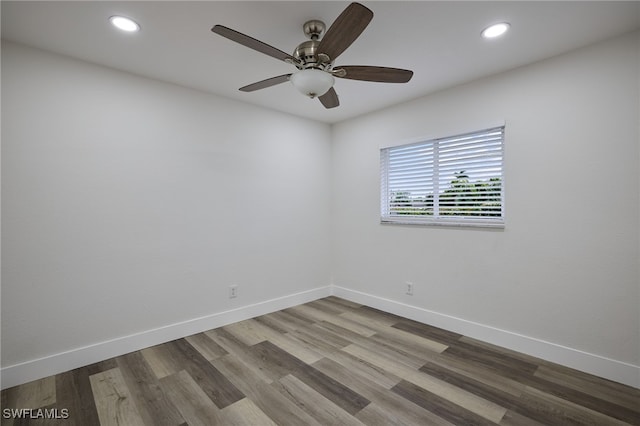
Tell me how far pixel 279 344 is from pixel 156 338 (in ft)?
3.75

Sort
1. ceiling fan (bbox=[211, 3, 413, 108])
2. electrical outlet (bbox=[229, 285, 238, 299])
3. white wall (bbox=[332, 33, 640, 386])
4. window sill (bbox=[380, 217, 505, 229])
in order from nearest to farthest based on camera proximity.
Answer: ceiling fan (bbox=[211, 3, 413, 108])
white wall (bbox=[332, 33, 640, 386])
window sill (bbox=[380, 217, 505, 229])
electrical outlet (bbox=[229, 285, 238, 299])

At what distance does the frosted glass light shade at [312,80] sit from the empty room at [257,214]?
0.01 meters

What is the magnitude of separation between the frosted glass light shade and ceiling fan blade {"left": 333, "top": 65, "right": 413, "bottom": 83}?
0.10m

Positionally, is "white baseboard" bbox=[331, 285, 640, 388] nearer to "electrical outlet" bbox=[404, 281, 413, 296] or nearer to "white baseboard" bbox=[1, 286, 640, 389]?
"white baseboard" bbox=[1, 286, 640, 389]

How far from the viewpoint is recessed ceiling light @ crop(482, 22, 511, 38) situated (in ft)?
6.61

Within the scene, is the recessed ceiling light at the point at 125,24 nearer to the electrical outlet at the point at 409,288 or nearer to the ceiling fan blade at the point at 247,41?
the ceiling fan blade at the point at 247,41

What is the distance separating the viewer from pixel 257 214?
140 inches

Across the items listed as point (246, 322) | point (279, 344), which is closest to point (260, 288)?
point (246, 322)

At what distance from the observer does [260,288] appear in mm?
3602

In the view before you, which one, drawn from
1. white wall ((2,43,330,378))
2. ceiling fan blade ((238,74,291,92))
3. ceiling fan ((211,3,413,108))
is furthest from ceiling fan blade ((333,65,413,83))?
white wall ((2,43,330,378))

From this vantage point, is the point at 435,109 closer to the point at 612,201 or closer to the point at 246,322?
the point at 612,201

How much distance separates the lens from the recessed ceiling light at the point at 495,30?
2015 mm

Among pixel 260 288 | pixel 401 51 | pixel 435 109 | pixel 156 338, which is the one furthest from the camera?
pixel 260 288

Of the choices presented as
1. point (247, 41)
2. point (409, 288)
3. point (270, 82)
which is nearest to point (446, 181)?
point (409, 288)
